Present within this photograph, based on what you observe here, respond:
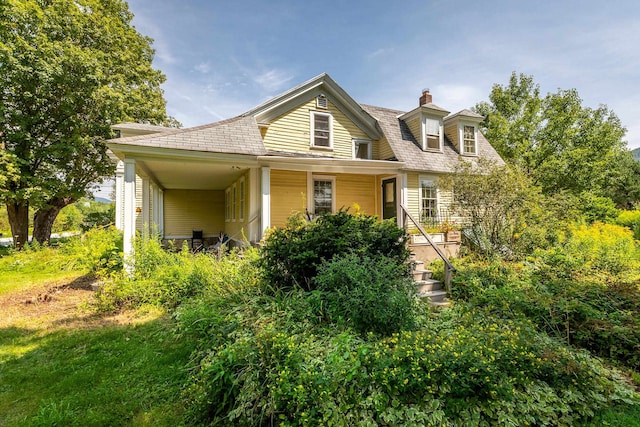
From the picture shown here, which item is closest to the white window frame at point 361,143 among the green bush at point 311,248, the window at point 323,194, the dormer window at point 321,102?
the window at point 323,194

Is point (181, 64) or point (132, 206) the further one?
point (181, 64)

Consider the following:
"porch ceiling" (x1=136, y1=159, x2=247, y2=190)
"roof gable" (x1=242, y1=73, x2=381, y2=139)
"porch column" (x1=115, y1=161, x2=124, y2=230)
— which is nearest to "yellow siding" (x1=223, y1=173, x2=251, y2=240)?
"porch ceiling" (x1=136, y1=159, x2=247, y2=190)

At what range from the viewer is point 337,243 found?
470cm

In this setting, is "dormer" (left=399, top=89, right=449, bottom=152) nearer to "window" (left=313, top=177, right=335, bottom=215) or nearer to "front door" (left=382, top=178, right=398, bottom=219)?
"front door" (left=382, top=178, right=398, bottom=219)

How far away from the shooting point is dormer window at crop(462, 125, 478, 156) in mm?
13617

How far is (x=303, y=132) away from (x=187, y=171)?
445cm

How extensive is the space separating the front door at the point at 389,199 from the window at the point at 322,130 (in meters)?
2.83

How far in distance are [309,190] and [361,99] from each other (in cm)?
625

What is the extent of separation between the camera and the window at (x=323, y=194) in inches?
433

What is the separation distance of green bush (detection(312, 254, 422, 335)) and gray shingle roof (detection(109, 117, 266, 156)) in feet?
17.3

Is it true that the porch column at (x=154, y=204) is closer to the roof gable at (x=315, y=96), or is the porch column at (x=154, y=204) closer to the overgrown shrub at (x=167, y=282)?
the roof gable at (x=315, y=96)

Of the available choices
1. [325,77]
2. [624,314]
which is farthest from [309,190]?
[624,314]

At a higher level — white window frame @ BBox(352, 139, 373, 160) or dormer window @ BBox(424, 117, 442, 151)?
dormer window @ BBox(424, 117, 442, 151)

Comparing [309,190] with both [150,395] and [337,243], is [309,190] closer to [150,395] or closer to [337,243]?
[337,243]
